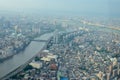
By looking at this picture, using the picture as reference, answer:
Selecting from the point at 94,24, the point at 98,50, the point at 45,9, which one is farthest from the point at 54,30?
the point at 45,9

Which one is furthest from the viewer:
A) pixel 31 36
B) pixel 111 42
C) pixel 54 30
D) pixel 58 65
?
pixel 54 30

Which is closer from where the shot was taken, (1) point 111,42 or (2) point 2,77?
(2) point 2,77

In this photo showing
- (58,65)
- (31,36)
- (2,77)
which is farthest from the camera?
(31,36)

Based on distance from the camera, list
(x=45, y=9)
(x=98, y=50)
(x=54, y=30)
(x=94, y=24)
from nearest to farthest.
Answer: (x=98, y=50) → (x=54, y=30) → (x=94, y=24) → (x=45, y=9)

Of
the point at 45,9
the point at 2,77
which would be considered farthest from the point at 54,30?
the point at 45,9

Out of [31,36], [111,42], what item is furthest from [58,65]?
[31,36]

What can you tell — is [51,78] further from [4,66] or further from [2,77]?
[4,66]

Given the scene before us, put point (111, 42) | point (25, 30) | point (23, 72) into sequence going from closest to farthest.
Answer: point (23, 72) → point (111, 42) → point (25, 30)

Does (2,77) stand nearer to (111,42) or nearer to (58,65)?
(58,65)

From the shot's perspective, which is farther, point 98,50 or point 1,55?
point 98,50
